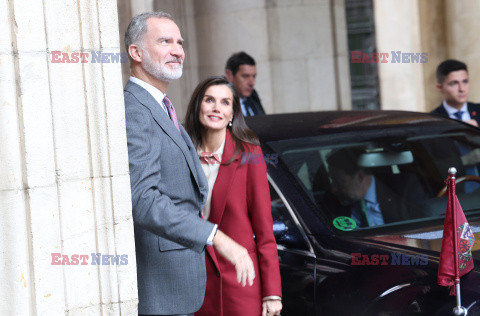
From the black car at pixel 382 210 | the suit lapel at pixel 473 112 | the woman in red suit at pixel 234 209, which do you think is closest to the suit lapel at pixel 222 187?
the woman in red suit at pixel 234 209

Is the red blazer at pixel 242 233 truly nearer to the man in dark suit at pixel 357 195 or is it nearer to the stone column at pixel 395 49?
the man in dark suit at pixel 357 195

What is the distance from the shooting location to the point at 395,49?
1338 centimetres

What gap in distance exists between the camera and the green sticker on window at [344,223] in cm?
473

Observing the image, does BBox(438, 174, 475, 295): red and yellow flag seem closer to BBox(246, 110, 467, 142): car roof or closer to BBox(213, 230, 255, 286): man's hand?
BBox(213, 230, 255, 286): man's hand

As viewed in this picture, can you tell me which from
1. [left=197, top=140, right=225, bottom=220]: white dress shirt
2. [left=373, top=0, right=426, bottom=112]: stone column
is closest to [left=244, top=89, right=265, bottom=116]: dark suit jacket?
[left=197, top=140, right=225, bottom=220]: white dress shirt

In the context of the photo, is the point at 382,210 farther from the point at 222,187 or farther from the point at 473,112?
the point at 473,112

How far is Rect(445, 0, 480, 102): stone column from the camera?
1059cm

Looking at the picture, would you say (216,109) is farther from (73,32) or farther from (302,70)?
(302,70)

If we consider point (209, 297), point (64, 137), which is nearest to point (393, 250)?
point (209, 297)

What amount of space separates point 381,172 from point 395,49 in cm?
804

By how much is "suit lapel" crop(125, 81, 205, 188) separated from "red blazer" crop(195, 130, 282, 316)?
0.65 m

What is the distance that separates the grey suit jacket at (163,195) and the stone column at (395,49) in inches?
368

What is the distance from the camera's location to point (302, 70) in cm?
1235

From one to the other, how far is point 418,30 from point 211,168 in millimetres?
8053
